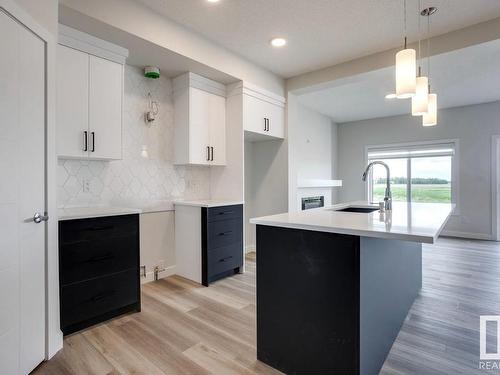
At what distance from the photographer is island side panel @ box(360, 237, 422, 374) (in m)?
1.48

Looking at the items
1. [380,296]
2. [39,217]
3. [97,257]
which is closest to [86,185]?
[97,257]

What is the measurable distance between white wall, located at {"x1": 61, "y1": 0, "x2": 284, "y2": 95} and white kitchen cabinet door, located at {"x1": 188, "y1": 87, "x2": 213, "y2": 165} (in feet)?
1.35

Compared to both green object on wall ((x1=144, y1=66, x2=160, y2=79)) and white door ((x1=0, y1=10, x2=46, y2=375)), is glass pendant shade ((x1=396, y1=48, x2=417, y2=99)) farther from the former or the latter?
green object on wall ((x1=144, y1=66, x2=160, y2=79))

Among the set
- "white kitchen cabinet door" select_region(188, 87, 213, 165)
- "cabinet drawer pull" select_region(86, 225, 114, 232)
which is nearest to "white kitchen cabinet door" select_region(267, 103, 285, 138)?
"white kitchen cabinet door" select_region(188, 87, 213, 165)

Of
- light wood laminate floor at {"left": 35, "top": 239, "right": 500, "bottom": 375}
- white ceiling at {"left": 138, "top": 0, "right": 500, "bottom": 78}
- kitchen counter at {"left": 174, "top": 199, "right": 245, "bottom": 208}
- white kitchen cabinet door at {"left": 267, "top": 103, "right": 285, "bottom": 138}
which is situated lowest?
light wood laminate floor at {"left": 35, "top": 239, "right": 500, "bottom": 375}

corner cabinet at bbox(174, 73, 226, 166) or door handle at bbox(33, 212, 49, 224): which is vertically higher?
corner cabinet at bbox(174, 73, 226, 166)

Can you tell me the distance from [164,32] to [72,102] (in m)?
1.06

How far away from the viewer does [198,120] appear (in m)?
3.43

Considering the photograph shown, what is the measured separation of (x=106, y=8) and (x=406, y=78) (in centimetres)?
234

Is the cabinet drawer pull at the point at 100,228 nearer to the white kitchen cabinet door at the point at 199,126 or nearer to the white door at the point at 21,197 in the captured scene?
the white door at the point at 21,197

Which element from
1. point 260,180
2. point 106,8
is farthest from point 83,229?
point 260,180

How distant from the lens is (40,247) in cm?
178

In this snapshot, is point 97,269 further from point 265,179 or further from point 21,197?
point 265,179

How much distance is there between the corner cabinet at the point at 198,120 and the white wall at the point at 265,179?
979 millimetres
